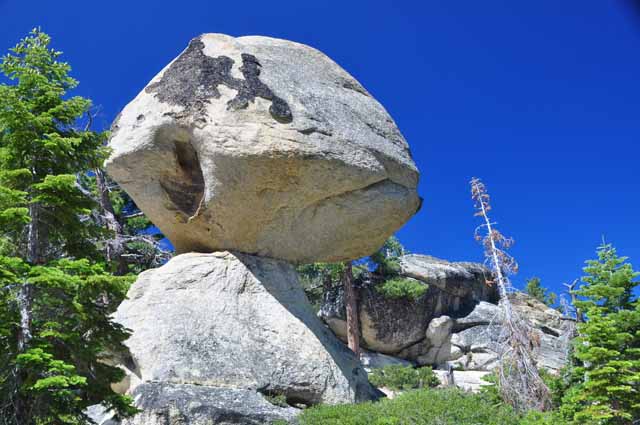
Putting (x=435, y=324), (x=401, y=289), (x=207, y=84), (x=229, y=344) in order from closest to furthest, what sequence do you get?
1. (x=229, y=344)
2. (x=207, y=84)
3. (x=401, y=289)
4. (x=435, y=324)

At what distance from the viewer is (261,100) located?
11.9 m

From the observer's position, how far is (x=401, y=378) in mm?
22016

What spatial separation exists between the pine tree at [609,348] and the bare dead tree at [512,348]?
3.16 meters

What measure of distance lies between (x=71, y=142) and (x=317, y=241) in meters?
6.72

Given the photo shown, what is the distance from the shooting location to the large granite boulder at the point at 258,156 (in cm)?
1177

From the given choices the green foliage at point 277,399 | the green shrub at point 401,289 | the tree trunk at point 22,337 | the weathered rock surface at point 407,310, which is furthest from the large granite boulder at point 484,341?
the tree trunk at point 22,337

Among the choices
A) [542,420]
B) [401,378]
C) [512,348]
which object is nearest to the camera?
[542,420]

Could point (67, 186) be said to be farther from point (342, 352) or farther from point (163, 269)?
point (342, 352)

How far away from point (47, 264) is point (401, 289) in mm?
20417

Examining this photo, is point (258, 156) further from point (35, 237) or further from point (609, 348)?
point (609, 348)

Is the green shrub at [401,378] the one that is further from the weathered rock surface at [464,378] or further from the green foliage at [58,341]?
the green foliage at [58,341]

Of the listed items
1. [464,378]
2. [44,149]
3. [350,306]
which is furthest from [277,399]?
[464,378]

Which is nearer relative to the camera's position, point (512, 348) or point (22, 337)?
point (22, 337)

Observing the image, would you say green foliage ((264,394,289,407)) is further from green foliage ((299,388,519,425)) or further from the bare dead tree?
the bare dead tree
